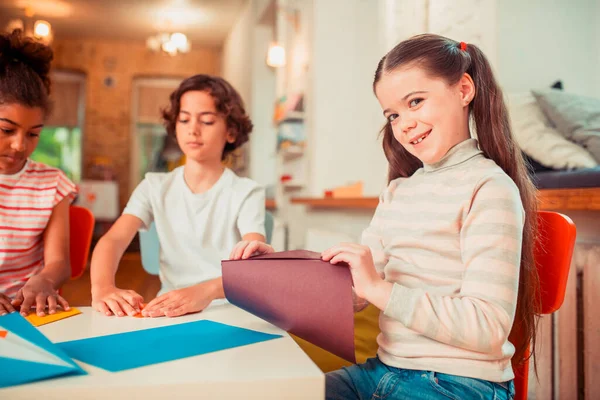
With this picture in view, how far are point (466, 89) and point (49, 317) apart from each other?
0.81m

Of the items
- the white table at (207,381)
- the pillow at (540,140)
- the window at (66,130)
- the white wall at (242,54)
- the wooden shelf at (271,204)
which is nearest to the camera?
the white table at (207,381)

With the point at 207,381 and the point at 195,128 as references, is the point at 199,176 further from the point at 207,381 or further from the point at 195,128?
the point at 207,381

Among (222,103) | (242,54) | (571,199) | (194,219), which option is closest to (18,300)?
(194,219)

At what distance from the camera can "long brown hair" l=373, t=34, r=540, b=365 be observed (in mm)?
872

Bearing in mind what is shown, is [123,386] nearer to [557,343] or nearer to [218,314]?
[218,314]

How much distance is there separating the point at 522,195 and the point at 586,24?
176 cm

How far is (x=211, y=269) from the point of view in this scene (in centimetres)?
136

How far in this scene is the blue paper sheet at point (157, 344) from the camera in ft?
2.01

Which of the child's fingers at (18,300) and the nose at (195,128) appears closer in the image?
the child's fingers at (18,300)

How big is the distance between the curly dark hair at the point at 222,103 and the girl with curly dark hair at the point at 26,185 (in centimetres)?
36

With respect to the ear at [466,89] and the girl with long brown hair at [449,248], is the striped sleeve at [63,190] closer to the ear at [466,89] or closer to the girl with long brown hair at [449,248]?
the girl with long brown hair at [449,248]

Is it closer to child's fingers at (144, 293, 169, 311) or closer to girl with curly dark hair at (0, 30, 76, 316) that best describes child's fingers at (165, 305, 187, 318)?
child's fingers at (144, 293, 169, 311)

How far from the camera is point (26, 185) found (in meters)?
1.33

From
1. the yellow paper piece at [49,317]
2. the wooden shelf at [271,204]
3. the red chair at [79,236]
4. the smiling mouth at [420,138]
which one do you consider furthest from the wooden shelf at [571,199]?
the wooden shelf at [271,204]
